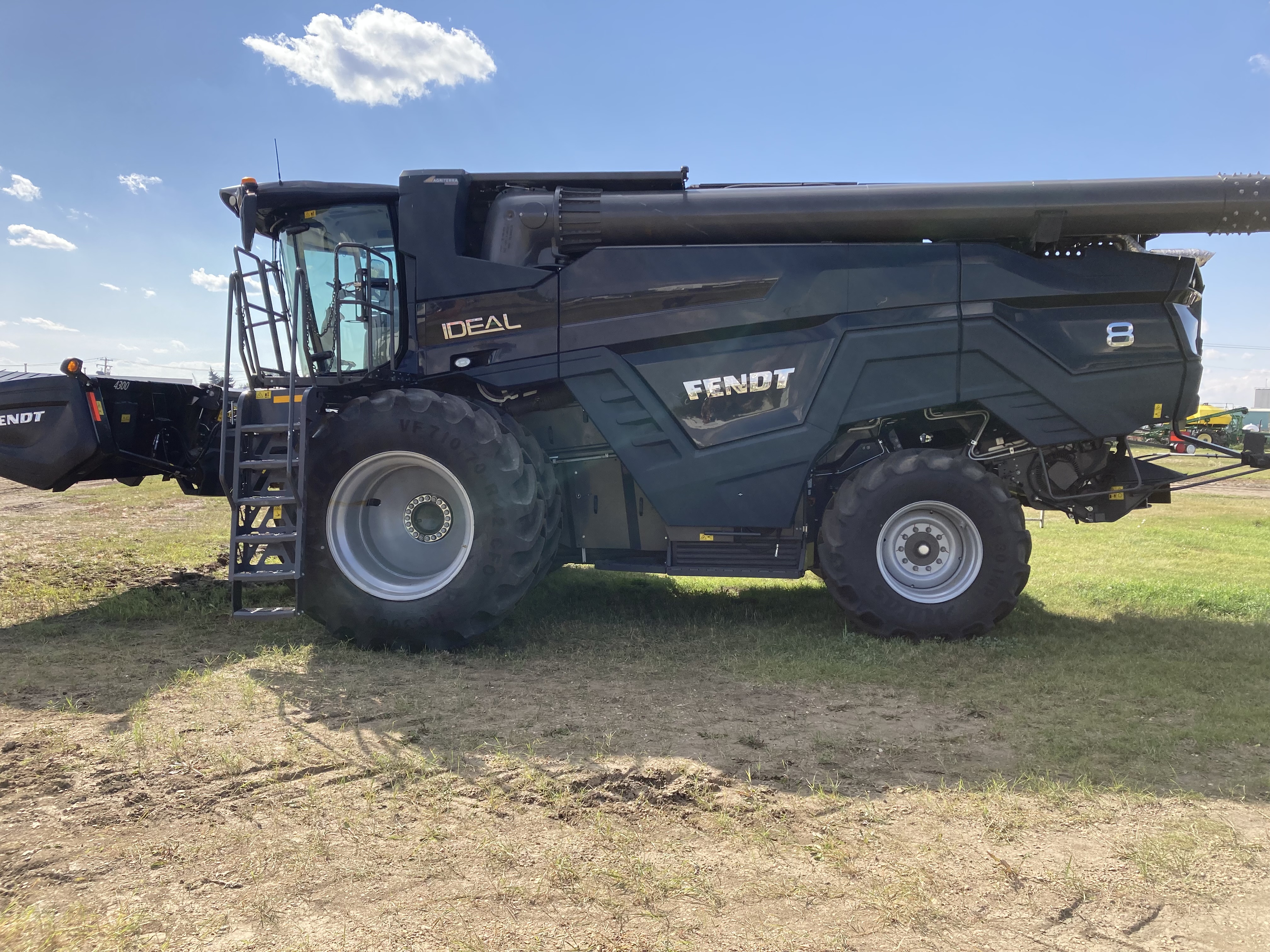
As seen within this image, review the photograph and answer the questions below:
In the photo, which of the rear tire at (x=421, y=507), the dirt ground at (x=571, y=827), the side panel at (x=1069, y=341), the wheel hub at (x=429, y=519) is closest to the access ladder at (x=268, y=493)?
the rear tire at (x=421, y=507)

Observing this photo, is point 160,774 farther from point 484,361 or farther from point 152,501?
point 152,501

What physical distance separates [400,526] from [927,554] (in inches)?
151

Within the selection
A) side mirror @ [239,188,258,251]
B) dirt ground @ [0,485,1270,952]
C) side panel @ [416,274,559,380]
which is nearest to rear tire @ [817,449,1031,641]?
dirt ground @ [0,485,1270,952]

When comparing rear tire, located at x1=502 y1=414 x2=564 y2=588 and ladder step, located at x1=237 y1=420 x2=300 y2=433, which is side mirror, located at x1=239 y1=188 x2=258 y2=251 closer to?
ladder step, located at x1=237 y1=420 x2=300 y2=433

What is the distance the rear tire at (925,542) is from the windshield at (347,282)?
3567mm

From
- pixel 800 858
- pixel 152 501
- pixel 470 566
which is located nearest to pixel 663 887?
pixel 800 858

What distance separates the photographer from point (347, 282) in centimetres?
Answer: 600

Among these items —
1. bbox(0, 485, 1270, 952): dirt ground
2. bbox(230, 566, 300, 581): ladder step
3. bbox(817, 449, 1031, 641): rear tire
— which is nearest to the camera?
bbox(0, 485, 1270, 952): dirt ground

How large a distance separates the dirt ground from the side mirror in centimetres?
309

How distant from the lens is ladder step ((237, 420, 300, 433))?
5809 mm

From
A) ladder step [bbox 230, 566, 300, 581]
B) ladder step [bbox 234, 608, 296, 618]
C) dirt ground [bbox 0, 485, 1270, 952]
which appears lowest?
dirt ground [bbox 0, 485, 1270, 952]

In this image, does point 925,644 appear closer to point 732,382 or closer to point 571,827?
point 732,382

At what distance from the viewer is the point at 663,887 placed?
2.66m

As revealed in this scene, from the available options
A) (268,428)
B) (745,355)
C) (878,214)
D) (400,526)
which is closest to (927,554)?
(745,355)
